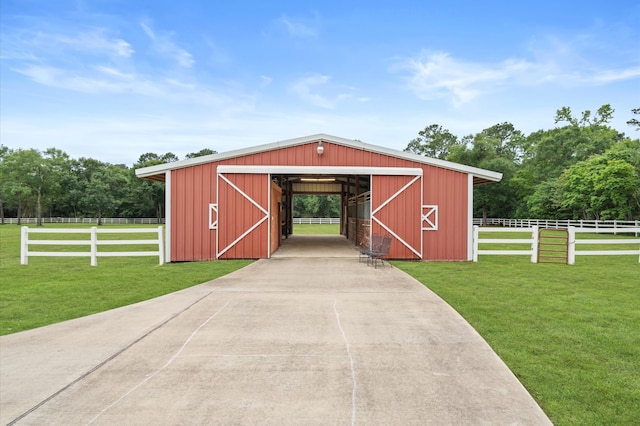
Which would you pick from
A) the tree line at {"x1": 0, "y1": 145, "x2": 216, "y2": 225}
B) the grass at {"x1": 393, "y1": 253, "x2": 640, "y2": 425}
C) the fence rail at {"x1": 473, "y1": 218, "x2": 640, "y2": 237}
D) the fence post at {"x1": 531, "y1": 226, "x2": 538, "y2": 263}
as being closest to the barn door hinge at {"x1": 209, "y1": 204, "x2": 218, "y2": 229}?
the grass at {"x1": 393, "y1": 253, "x2": 640, "y2": 425}

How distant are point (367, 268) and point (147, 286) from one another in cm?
529

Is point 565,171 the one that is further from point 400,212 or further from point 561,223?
point 400,212

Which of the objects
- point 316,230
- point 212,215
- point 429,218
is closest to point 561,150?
point 316,230

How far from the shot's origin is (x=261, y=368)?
3.56 m

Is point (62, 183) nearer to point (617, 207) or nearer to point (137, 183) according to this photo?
point (137, 183)

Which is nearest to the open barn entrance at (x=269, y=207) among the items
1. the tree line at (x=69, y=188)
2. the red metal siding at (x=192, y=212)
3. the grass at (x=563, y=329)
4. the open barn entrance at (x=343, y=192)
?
the red metal siding at (x=192, y=212)

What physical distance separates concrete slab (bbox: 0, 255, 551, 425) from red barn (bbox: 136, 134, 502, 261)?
5.69 metres

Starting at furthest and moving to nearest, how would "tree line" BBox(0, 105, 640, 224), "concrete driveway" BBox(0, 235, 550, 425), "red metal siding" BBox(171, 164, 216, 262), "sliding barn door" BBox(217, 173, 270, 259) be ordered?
"tree line" BBox(0, 105, 640, 224) < "sliding barn door" BBox(217, 173, 270, 259) < "red metal siding" BBox(171, 164, 216, 262) < "concrete driveway" BBox(0, 235, 550, 425)

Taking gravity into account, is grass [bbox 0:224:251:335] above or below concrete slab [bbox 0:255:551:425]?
below

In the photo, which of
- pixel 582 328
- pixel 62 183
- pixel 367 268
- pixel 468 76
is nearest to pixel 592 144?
pixel 468 76

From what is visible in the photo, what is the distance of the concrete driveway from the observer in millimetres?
2762

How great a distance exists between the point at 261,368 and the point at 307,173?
8938mm

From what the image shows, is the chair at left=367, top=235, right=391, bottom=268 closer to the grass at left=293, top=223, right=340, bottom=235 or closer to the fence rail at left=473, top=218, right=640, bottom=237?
the grass at left=293, top=223, right=340, bottom=235

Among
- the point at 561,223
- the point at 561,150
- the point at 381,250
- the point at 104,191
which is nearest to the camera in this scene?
the point at 381,250
